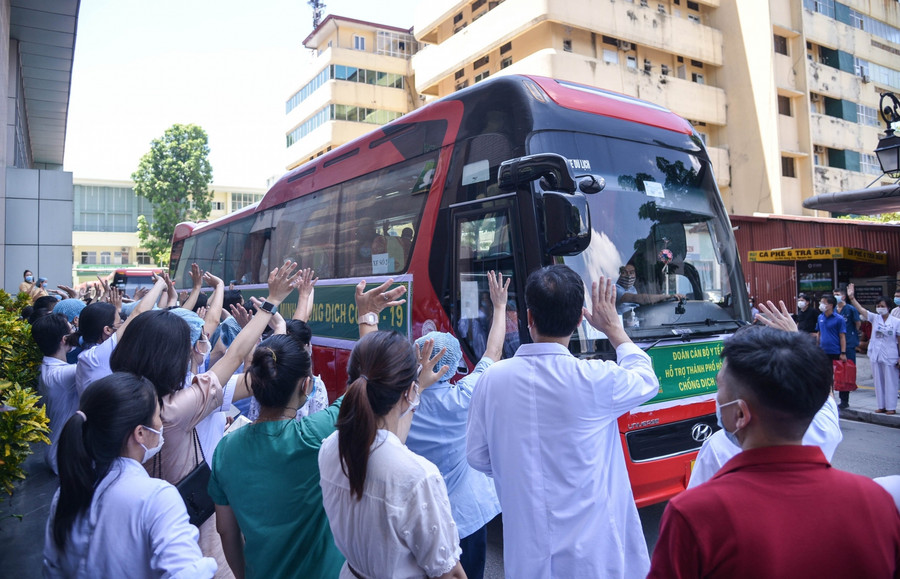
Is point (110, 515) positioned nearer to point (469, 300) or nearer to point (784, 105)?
point (469, 300)

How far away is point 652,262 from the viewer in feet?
15.1

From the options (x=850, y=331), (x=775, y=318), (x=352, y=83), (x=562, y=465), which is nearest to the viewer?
(x=562, y=465)

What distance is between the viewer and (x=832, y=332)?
10.3 meters

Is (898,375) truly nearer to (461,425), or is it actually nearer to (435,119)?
(435,119)

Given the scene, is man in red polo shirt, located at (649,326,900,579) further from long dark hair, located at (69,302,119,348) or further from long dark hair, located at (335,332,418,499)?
long dark hair, located at (69,302,119,348)

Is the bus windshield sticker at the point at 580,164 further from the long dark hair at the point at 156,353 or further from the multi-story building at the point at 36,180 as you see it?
the multi-story building at the point at 36,180

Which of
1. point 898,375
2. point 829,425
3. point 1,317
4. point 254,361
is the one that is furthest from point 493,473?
point 898,375

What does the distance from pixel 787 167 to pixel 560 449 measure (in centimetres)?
3158

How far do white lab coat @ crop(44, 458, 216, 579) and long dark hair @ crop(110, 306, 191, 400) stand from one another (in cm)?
69

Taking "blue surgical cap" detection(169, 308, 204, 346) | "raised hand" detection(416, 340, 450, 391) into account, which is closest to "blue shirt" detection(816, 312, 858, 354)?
"raised hand" detection(416, 340, 450, 391)

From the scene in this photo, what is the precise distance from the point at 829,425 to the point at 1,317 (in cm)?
568

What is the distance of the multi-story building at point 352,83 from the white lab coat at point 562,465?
3464 centimetres

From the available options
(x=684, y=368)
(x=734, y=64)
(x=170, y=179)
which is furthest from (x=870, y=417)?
(x=170, y=179)

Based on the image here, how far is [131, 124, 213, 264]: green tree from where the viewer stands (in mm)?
37156
